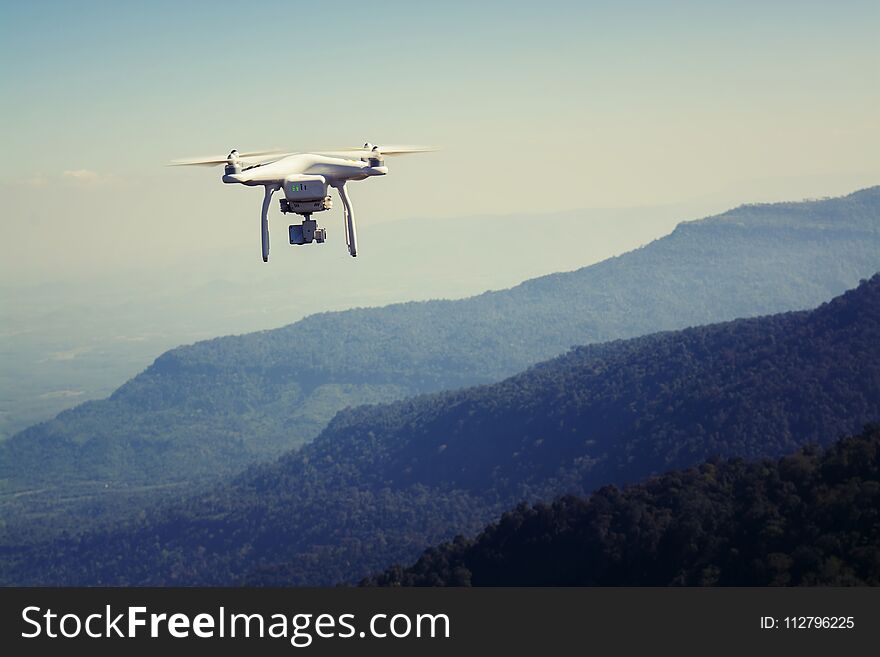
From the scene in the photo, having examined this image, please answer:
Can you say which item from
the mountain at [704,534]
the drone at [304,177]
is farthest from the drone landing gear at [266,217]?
the mountain at [704,534]

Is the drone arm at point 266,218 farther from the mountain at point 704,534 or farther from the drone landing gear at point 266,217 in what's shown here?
the mountain at point 704,534

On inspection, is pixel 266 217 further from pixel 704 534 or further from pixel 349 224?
pixel 704 534

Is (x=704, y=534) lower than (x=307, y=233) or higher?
lower

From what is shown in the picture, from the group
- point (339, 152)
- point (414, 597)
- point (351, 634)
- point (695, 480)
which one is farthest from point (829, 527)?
point (339, 152)

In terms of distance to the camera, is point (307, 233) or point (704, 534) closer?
point (307, 233)

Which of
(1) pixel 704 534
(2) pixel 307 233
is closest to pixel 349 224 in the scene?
(2) pixel 307 233

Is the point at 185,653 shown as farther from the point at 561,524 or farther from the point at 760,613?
the point at 561,524

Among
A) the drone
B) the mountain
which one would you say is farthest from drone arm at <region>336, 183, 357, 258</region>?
the mountain
